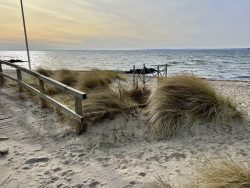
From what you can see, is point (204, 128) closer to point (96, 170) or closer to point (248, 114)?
point (248, 114)

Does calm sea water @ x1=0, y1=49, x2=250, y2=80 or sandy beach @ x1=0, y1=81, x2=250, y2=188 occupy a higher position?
sandy beach @ x1=0, y1=81, x2=250, y2=188

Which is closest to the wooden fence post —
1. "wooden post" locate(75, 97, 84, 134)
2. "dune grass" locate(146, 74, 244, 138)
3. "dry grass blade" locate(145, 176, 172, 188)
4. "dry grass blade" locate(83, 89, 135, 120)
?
"wooden post" locate(75, 97, 84, 134)

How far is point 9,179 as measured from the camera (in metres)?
3.89

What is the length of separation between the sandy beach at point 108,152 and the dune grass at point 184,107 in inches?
7.5

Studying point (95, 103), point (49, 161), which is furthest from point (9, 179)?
point (95, 103)

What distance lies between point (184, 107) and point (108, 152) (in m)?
1.79

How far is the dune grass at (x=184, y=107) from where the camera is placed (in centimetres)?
523

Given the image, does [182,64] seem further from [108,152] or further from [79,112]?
[108,152]

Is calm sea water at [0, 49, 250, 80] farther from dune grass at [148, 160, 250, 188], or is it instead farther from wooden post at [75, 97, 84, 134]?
dune grass at [148, 160, 250, 188]

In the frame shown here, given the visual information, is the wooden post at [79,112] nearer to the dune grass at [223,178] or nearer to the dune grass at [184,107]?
the dune grass at [184,107]

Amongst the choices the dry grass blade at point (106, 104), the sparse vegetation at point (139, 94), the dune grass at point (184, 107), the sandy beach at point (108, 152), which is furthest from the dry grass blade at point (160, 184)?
the sparse vegetation at point (139, 94)

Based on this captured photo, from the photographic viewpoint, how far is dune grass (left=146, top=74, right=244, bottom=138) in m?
5.23

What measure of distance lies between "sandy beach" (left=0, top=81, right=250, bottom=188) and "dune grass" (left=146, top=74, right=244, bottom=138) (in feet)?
0.63

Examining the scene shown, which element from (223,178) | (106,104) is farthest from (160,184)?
(106,104)
